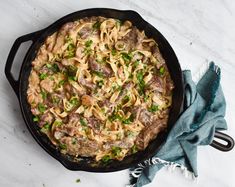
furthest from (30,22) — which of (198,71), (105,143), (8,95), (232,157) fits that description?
(232,157)

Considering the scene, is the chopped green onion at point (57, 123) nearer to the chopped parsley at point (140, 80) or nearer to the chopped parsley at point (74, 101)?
the chopped parsley at point (74, 101)

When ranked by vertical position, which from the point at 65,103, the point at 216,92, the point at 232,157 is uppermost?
the point at 216,92

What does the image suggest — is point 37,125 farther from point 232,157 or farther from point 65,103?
point 232,157

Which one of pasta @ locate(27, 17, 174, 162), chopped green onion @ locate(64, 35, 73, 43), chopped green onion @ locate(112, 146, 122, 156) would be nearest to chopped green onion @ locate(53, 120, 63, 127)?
pasta @ locate(27, 17, 174, 162)

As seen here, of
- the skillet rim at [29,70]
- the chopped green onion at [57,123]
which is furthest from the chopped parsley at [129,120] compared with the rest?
the chopped green onion at [57,123]

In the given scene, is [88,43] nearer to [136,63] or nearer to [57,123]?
[136,63]

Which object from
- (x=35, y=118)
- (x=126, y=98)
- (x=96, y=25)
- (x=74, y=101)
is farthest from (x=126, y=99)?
(x=35, y=118)
